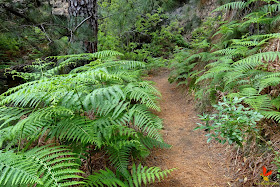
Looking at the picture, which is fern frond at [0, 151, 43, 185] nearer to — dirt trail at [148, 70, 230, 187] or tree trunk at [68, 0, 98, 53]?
dirt trail at [148, 70, 230, 187]

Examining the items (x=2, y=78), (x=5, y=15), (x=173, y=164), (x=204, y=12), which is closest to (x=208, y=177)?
(x=173, y=164)

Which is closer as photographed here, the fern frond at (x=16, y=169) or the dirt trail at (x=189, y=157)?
the fern frond at (x=16, y=169)

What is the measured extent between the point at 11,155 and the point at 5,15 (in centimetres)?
334

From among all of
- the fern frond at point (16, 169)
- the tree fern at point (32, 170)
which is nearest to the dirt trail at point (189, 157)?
the tree fern at point (32, 170)

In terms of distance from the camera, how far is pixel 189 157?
99.6 inches

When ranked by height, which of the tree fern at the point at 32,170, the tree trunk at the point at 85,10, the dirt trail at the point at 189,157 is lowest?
the dirt trail at the point at 189,157

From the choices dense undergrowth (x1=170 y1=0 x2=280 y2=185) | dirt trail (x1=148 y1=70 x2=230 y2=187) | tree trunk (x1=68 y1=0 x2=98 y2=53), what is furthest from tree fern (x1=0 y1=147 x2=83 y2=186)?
tree trunk (x1=68 y1=0 x2=98 y2=53)

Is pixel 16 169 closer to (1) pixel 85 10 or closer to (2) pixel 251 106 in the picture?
(2) pixel 251 106

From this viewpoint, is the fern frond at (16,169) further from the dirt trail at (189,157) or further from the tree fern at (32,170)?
the dirt trail at (189,157)

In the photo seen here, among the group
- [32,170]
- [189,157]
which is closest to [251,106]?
[189,157]

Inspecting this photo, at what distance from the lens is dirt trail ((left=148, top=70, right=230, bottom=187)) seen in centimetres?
207

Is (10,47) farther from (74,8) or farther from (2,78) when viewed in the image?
(74,8)

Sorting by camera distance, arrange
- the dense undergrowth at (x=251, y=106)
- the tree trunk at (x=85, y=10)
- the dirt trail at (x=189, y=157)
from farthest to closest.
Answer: the tree trunk at (x=85, y=10) < the dirt trail at (x=189, y=157) < the dense undergrowth at (x=251, y=106)

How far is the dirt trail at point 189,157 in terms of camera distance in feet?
6.81
